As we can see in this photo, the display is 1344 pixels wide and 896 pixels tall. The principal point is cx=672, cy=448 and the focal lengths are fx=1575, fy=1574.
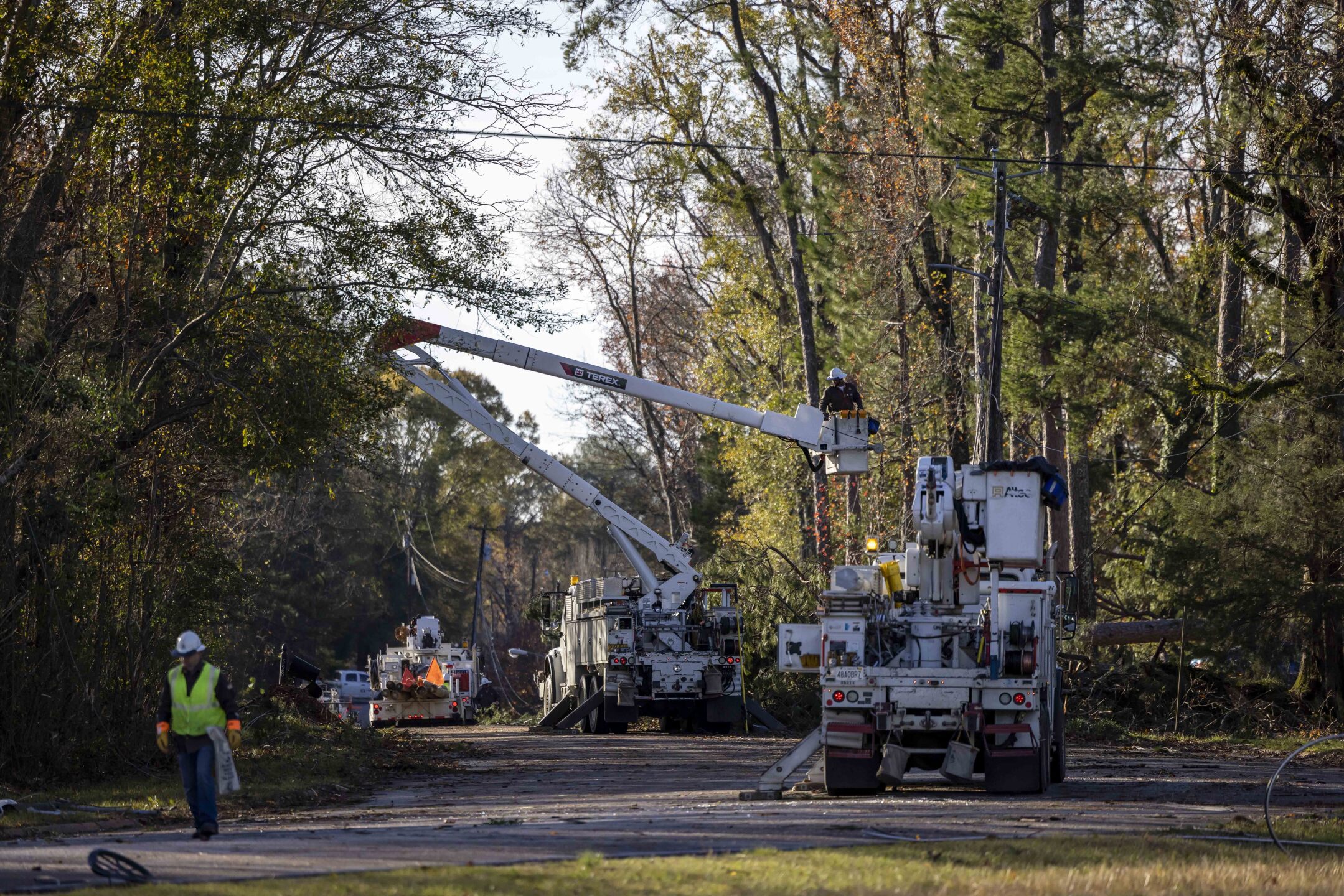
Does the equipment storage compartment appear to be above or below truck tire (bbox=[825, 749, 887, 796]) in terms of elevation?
above

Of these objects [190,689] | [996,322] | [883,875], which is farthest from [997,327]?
[883,875]

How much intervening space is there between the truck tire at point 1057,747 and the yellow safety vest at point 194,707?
30.8ft

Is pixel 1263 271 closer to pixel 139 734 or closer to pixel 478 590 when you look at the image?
pixel 139 734

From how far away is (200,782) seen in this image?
485 inches

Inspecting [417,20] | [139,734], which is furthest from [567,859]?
[417,20]

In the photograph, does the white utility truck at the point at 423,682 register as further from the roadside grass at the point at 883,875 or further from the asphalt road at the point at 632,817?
the roadside grass at the point at 883,875

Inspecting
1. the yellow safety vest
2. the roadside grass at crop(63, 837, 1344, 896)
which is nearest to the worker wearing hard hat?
the yellow safety vest

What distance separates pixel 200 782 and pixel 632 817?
364 cm

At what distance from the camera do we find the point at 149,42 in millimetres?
18609

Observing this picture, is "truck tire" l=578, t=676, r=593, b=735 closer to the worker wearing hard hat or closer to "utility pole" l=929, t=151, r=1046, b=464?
"utility pole" l=929, t=151, r=1046, b=464

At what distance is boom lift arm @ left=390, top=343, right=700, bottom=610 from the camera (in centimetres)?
3031

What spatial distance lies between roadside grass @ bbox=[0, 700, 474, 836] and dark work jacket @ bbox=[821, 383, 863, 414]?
25.4 ft

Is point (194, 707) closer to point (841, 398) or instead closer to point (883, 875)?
point (883, 875)

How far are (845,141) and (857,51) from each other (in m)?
2.28
